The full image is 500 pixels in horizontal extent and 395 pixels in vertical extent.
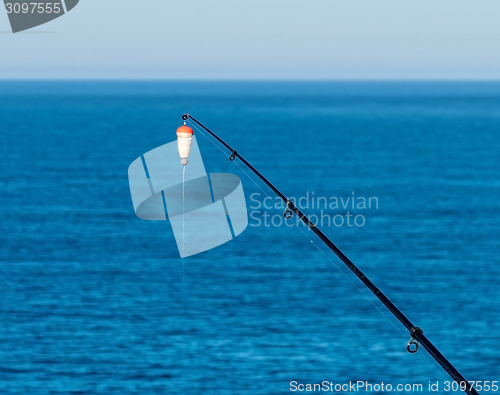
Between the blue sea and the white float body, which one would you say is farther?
the blue sea

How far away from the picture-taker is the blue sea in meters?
23.7

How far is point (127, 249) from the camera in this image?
38062 mm

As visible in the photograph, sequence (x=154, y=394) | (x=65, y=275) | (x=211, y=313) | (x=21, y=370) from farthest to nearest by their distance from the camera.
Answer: (x=65, y=275) → (x=211, y=313) → (x=21, y=370) → (x=154, y=394)

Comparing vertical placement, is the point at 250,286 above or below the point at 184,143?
below

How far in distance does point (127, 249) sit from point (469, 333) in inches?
639

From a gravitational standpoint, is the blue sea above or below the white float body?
below

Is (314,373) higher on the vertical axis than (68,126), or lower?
lower

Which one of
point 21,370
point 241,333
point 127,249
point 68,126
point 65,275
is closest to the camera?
point 21,370

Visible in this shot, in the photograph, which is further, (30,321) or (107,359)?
(30,321)

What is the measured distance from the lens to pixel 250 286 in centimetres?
3178

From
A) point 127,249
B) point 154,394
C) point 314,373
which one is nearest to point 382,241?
point 127,249

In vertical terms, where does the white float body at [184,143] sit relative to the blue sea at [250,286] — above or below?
above

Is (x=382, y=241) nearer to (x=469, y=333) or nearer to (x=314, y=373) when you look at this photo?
(x=469, y=333)

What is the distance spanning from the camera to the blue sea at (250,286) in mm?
23703
